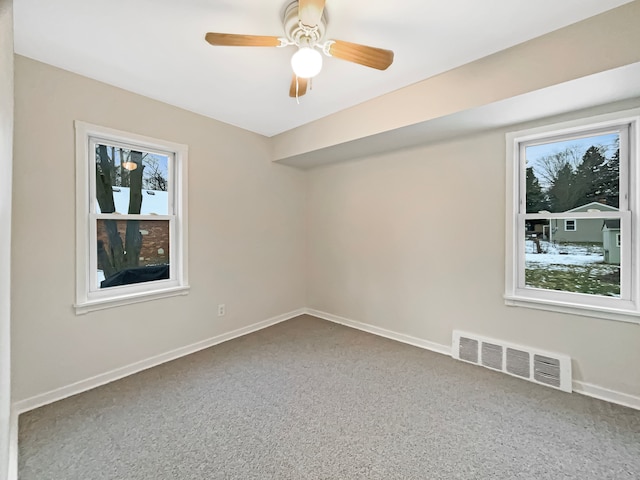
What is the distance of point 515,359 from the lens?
7.94 ft

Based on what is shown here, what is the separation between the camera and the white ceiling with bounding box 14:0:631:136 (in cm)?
154

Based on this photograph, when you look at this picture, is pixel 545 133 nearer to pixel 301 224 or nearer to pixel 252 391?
pixel 301 224

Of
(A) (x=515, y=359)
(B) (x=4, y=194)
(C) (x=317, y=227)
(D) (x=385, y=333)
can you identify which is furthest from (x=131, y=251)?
(A) (x=515, y=359)

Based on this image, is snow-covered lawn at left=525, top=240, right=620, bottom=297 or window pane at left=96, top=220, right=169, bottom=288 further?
window pane at left=96, top=220, right=169, bottom=288

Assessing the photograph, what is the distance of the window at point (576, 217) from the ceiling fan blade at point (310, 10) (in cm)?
203

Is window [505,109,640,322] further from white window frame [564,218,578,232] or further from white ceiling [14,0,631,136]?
white ceiling [14,0,631,136]

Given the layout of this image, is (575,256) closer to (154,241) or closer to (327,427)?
(327,427)

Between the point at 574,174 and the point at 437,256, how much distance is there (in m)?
1.29

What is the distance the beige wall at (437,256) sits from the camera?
2189 millimetres

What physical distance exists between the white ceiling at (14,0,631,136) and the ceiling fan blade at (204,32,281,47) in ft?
0.68

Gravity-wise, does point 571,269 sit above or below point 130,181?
below

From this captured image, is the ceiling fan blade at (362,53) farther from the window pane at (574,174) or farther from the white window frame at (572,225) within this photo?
the white window frame at (572,225)

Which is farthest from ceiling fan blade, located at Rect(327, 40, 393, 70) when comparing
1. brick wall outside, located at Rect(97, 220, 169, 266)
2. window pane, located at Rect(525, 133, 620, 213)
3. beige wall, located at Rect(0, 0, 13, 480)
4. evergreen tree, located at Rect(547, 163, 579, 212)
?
brick wall outside, located at Rect(97, 220, 169, 266)

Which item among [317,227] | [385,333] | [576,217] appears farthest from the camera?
[317,227]
